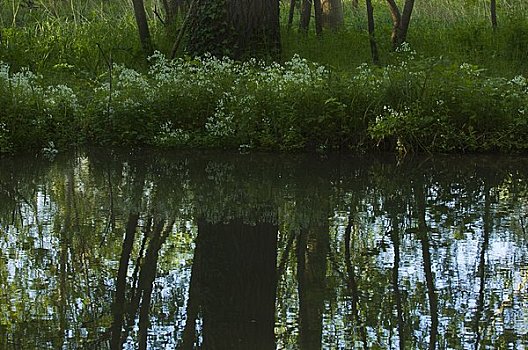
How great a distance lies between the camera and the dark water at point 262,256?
454 cm

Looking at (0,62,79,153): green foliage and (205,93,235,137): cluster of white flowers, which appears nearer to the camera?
(0,62,79,153): green foliage

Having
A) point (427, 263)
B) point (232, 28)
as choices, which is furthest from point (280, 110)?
point (427, 263)

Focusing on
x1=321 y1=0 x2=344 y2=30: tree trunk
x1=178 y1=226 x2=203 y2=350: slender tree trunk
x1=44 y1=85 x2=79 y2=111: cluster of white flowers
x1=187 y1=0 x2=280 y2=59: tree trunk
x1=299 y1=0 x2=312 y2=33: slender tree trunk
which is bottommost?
x1=178 y1=226 x2=203 y2=350: slender tree trunk

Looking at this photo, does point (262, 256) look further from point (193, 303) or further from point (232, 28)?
point (232, 28)

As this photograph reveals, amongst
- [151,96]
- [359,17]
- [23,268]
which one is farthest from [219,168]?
[359,17]

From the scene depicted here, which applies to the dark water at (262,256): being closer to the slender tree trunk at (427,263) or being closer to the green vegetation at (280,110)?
the slender tree trunk at (427,263)

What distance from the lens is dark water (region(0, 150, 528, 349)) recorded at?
454 cm

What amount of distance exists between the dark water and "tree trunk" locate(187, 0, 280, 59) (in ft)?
11.5

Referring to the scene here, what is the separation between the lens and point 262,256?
19.3 ft

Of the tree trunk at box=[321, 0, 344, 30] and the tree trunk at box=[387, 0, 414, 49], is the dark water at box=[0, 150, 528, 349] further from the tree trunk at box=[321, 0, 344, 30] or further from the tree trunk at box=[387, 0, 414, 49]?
the tree trunk at box=[321, 0, 344, 30]

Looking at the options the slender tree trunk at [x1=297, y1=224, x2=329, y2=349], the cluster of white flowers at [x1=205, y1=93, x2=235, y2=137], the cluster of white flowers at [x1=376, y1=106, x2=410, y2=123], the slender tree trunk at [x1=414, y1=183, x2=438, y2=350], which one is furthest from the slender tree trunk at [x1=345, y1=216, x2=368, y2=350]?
the cluster of white flowers at [x1=205, y1=93, x2=235, y2=137]

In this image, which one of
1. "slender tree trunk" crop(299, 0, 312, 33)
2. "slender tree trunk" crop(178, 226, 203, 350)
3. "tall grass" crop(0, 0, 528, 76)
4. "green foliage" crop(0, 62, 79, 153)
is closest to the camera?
"slender tree trunk" crop(178, 226, 203, 350)

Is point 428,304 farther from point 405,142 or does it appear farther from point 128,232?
point 405,142

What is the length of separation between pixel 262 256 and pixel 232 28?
691 cm
